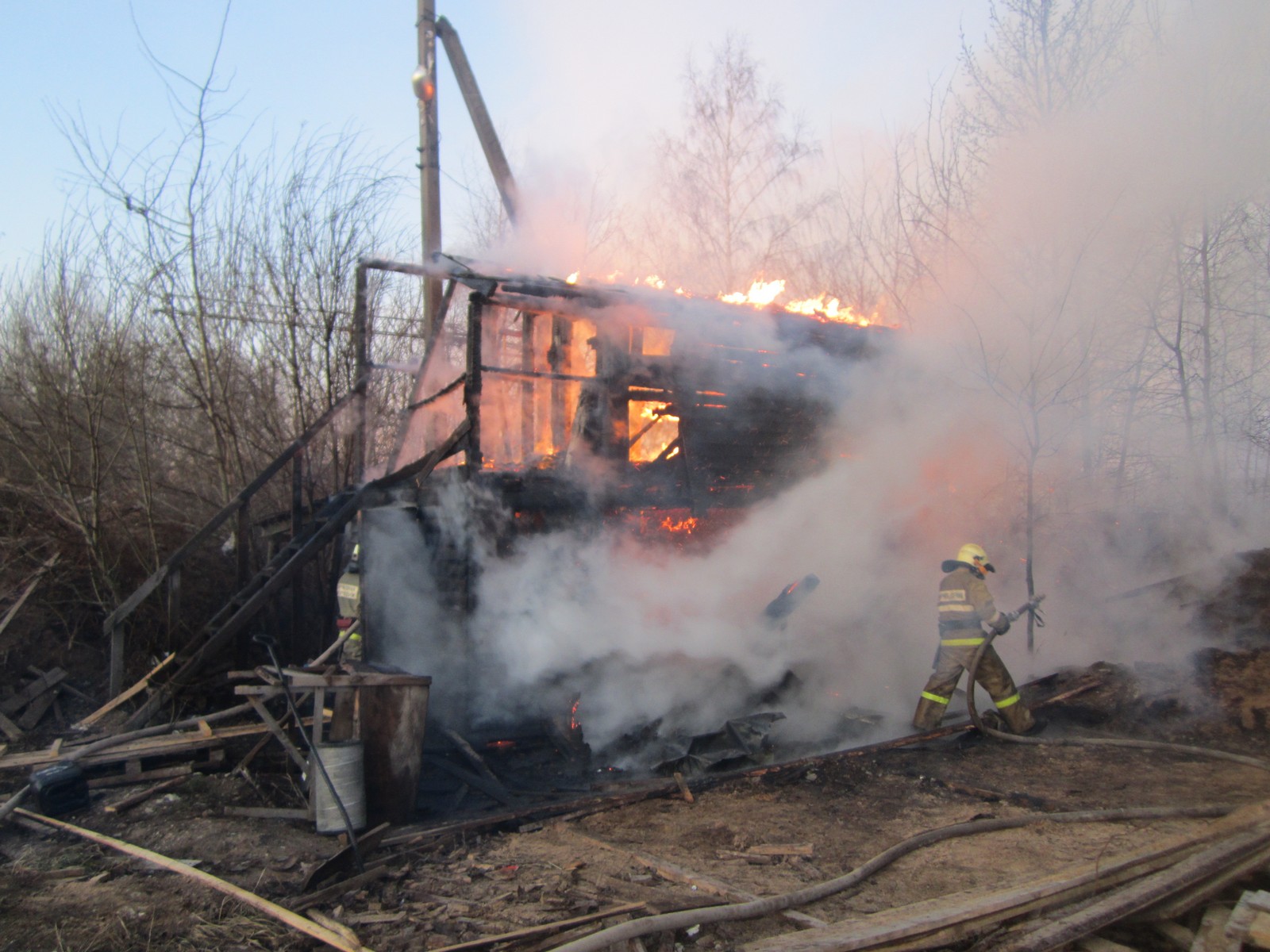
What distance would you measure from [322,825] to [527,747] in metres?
2.54

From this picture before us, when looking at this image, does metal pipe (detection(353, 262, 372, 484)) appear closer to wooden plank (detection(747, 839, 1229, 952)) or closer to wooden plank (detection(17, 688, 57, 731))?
wooden plank (detection(17, 688, 57, 731))

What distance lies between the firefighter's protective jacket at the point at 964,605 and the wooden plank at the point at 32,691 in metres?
9.43

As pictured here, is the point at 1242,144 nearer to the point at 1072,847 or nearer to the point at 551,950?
the point at 1072,847

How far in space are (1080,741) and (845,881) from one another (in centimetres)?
386

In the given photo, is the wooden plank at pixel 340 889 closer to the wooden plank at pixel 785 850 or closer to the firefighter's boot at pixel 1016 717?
the wooden plank at pixel 785 850

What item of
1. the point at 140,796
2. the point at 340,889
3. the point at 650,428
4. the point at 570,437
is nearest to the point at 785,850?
the point at 340,889

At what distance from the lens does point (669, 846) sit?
4.78 metres

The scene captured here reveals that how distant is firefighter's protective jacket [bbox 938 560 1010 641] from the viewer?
717 cm

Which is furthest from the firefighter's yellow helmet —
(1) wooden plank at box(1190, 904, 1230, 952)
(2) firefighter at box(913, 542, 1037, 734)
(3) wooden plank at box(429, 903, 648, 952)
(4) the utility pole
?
(4) the utility pole

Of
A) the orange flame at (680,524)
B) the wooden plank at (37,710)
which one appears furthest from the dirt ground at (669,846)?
the orange flame at (680,524)

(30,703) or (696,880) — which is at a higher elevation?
(696,880)

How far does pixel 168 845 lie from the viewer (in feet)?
16.1

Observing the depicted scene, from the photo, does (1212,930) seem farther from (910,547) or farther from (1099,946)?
(910,547)

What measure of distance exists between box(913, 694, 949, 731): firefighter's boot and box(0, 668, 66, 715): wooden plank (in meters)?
9.16
